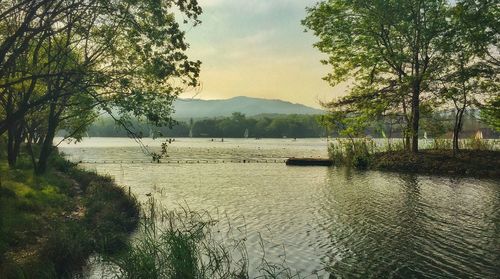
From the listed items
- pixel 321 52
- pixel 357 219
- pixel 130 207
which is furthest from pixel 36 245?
pixel 321 52

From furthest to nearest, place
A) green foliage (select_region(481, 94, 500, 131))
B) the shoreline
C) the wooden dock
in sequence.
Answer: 1. the wooden dock
2. green foliage (select_region(481, 94, 500, 131))
3. the shoreline

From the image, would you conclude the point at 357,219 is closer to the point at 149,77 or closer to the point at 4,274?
the point at 149,77

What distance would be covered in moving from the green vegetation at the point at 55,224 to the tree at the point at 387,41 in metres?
32.4

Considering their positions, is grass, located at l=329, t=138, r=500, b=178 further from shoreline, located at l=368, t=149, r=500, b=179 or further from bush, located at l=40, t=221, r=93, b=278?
bush, located at l=40, t=221, r=93, b=278

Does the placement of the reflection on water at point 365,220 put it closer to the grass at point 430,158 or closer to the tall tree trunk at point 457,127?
the grass at point 430,158

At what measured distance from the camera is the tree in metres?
45.0

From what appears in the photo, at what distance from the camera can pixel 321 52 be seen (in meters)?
53.6

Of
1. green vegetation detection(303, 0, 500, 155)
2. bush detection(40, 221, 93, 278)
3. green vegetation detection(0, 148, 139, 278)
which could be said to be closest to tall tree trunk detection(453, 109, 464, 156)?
green vegetation detection(303, 0, 500, 155)

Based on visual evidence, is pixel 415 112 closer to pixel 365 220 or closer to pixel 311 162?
pixel 311 162

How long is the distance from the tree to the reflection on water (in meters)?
11.6

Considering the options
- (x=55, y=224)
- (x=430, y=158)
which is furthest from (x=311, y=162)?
(x=55, y=224)

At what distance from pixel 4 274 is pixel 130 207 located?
1148 centimetres

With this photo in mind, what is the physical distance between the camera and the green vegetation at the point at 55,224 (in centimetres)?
1373

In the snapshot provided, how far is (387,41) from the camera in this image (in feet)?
166
